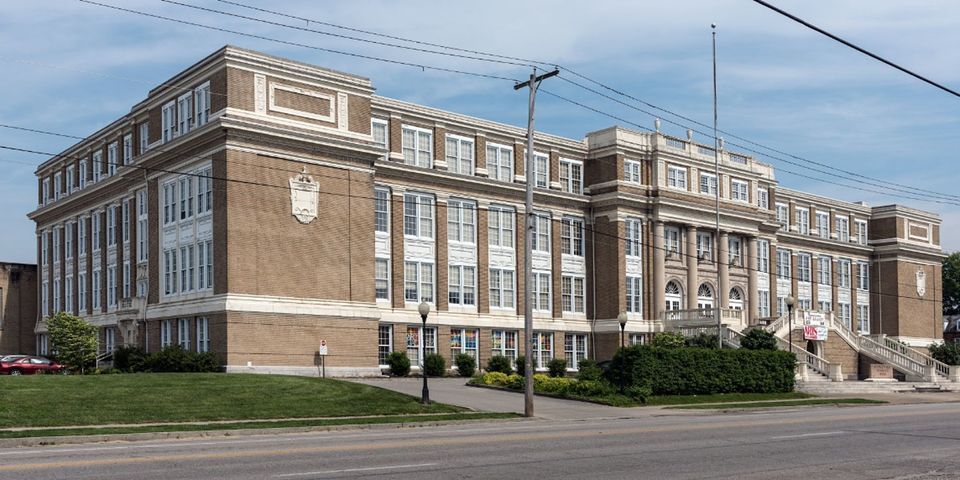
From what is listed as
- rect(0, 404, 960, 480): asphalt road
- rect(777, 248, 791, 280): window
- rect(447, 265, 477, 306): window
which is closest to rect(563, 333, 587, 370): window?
rect(447, 265, 477, 306): window

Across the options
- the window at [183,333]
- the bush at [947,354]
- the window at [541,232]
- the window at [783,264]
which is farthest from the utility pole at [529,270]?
the window at [783,264]

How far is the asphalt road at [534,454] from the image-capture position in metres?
17.9

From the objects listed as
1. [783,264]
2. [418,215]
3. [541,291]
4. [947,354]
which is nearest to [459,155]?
[418,215]

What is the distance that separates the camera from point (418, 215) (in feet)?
193

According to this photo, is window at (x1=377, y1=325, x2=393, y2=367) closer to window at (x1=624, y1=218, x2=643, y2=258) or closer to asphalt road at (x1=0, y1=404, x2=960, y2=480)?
window at (x1=624, y1=218, x2=643, y2=258)

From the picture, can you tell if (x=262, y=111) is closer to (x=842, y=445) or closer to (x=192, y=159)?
(x=192, y=159)

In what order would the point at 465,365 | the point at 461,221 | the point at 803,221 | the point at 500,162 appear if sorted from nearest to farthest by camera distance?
1. the point at 465,365
2. the point at 461,221
3. the point at 500,162
4. the point at 803,221

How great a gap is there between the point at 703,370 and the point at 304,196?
65.3 ft

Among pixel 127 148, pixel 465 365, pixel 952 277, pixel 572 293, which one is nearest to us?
pixel 465 365

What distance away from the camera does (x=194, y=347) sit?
49125 millimetres

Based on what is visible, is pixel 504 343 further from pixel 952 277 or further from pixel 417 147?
pixel 952 277

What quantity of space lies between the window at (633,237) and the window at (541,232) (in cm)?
504

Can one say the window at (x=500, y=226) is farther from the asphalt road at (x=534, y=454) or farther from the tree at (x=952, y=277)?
the tree at (x=952, y=277)

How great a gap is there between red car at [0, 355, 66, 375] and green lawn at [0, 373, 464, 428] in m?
15.5
